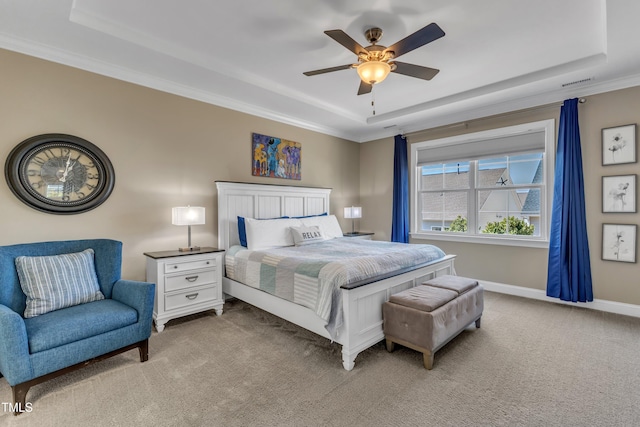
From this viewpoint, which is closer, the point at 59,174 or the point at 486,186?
the point at 59,174

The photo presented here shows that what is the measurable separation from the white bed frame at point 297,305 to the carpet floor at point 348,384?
23 cm

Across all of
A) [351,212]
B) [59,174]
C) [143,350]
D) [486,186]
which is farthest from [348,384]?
[486,186]

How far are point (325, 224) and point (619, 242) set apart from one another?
12.2 feet

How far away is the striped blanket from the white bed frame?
3.5 inches

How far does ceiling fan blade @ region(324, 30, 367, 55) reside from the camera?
2.10 meters

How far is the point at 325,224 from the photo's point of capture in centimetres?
462

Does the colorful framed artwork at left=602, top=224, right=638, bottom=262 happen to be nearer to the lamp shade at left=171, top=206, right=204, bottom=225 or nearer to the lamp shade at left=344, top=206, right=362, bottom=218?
the lamp shade at left=344, top=206, right=362, bottom=218

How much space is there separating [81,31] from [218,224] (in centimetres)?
238

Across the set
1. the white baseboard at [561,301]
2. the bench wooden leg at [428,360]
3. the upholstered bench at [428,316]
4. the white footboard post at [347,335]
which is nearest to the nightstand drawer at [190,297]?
the white footboard post at [347,335]

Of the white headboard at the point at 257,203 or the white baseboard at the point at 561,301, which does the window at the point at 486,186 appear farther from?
the white headboard at the point at 257,203

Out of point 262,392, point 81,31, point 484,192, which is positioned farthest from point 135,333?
point 484,192

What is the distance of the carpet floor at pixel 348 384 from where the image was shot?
1.80 m

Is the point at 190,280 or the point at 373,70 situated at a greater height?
the point at 373,70

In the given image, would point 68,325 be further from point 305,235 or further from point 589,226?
point 589,226
